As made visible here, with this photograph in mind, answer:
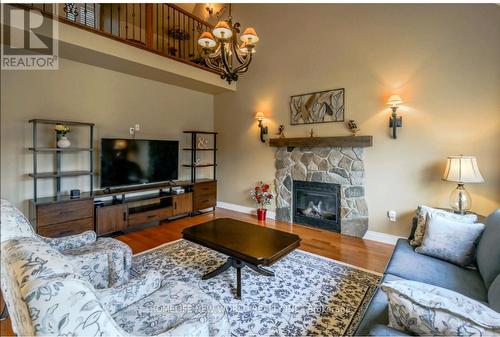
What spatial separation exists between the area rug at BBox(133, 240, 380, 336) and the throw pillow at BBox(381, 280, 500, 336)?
99 centimetres

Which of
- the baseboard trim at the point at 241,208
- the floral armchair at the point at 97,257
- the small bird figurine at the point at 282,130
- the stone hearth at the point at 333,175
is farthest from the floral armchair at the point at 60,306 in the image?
the small bird figurine at the point at 282,130

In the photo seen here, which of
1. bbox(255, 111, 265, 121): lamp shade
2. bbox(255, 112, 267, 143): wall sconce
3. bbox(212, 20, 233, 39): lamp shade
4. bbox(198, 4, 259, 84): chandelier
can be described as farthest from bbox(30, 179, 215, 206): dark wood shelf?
bbox(212, 20, 233, 39): lamp shade

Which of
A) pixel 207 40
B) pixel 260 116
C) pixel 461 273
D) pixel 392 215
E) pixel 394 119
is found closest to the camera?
pixel 461 273


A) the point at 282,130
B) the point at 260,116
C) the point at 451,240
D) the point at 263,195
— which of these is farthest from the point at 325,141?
the point at 451,240

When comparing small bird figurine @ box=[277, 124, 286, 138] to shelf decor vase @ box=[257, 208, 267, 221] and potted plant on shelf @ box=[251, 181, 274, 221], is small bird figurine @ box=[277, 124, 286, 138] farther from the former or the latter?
shelf decor vase @ box=[257, 208, 267, 221]

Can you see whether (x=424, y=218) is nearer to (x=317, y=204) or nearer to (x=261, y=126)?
(x=317, y=204)

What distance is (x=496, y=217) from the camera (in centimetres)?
192

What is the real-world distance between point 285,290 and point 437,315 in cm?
155

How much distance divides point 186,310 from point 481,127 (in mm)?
3595

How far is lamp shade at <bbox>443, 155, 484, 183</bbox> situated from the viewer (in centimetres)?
254

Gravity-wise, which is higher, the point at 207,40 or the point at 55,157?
the point at 207,40

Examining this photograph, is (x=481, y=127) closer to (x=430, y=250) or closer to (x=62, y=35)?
(x=430, y=250)

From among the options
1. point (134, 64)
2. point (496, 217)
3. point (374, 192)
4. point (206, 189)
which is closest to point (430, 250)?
point (496, 217)

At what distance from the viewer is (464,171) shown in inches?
101
